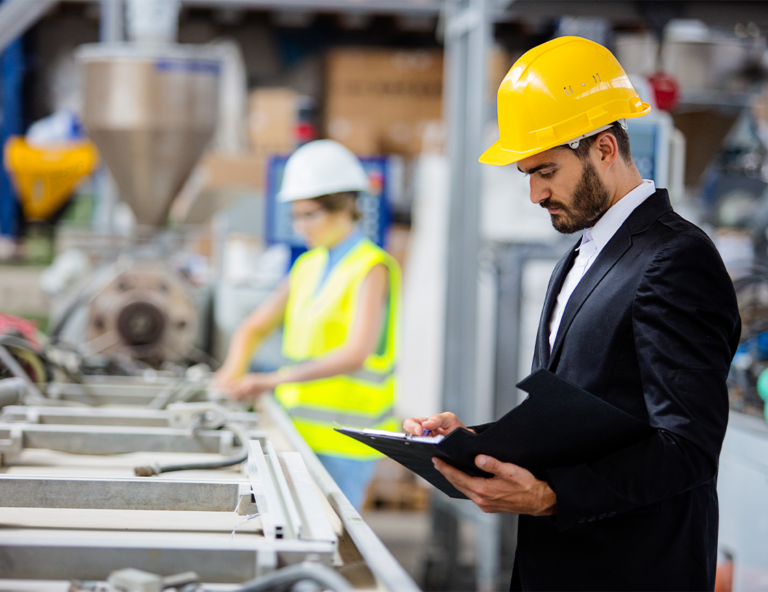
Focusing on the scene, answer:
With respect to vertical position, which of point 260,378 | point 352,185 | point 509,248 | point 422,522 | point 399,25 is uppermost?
point 399,25

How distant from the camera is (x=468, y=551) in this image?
404 centimetres

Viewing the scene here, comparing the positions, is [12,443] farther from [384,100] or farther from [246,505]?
[384,100]

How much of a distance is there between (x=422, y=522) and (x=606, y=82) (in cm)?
389

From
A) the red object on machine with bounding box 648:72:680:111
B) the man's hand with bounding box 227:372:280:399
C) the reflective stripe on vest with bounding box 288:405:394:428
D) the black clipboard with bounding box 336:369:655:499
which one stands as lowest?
the reflective stripe on vest with bounding box 288:405:394:428

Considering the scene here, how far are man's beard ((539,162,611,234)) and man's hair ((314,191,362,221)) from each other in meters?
1.39

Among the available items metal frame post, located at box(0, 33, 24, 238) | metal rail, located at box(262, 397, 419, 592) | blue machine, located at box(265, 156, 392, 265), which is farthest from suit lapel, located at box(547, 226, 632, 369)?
metal frame post, located at box(0, 33, 24, 238)

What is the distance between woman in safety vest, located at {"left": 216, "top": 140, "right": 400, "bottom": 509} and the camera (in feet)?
7.84

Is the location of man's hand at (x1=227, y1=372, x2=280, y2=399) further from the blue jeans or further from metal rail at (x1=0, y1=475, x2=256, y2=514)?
metal rail at (x1=0, y1=475, x2=256, y2=514)

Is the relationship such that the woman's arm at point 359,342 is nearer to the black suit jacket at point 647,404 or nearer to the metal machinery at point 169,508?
the metal machinery at point 169,508

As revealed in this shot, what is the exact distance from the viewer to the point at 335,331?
2.51 metres

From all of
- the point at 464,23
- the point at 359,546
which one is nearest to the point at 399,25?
the point at 464,23

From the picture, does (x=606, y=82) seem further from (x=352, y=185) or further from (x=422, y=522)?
(x=422, y=522)

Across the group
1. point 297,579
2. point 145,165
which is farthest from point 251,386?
point 297,579

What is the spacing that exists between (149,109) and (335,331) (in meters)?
0.96
